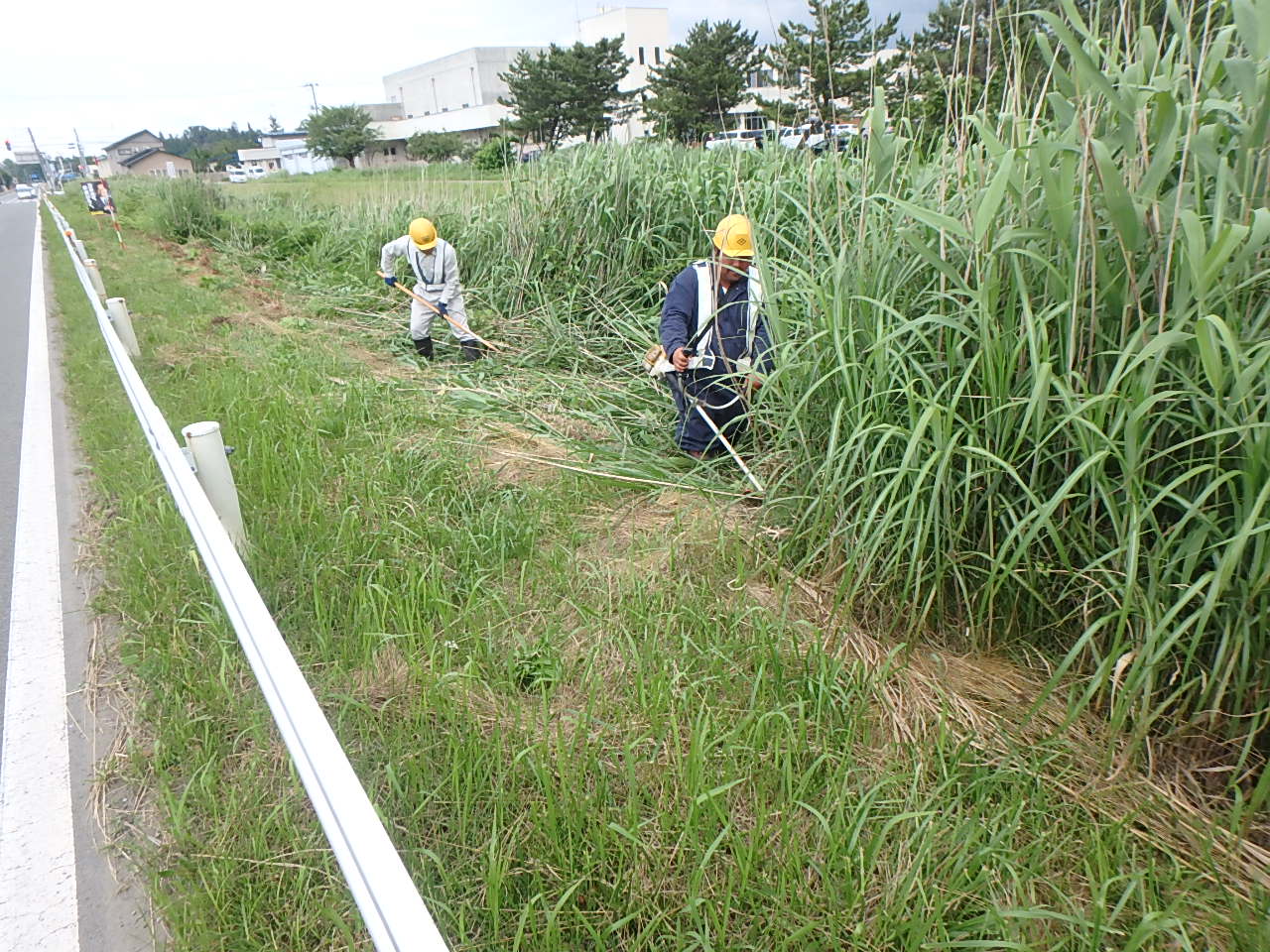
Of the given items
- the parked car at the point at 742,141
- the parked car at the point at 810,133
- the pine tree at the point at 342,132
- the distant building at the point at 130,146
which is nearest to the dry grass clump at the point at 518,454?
the parked car at the point at 810,133

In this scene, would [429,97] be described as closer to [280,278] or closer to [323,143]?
[323,143]

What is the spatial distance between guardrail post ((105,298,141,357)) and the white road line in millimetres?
2244

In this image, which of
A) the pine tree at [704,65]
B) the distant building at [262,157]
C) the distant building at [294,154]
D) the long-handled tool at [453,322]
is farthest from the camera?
the distant building at [262,157]

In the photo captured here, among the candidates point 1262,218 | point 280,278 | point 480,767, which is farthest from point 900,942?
point 280,278

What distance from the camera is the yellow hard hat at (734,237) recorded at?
14.4 feet

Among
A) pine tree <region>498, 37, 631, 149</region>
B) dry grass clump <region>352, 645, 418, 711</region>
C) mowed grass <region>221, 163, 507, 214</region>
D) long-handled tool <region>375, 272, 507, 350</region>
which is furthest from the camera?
pine tree <region>498, 37, 631, 149</region>

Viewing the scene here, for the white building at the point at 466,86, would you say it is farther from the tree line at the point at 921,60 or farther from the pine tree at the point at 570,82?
the tree line at the point at 921,60

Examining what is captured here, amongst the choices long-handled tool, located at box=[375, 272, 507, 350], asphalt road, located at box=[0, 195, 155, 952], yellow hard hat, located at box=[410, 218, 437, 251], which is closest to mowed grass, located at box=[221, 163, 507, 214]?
yellow hard hat, located at box=[410, 218, 437, 251]

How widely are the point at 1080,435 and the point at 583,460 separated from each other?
2.70 m

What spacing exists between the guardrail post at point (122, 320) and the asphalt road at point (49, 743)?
4.61 feet

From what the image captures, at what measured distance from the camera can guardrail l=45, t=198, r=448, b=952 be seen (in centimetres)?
115

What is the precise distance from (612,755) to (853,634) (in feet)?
3.10

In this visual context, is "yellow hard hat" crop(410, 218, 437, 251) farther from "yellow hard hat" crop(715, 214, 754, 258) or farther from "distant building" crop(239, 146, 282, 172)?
"distant building" crop(239, 146, 282, 172)

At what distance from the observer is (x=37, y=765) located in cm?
247
